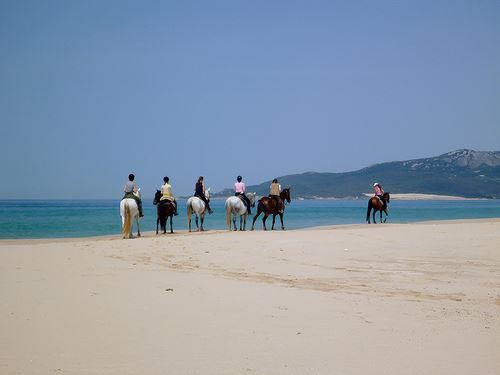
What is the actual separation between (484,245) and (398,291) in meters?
6.61

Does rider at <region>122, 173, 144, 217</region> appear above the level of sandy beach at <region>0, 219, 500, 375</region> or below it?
above

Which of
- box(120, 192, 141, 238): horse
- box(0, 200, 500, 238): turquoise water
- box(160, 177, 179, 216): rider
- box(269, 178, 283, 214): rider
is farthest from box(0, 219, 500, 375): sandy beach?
box(0, 200, 500, 238): turquoise water

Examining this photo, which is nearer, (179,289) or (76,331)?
(76,331)

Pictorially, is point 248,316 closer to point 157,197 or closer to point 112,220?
point 157,197

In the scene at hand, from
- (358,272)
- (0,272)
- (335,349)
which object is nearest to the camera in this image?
(335,349)

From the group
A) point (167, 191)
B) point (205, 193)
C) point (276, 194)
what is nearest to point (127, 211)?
point (167, 191)

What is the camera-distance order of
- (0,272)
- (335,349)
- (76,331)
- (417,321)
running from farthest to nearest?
(0,272) < (417,321) < (76,331) < (335,349)

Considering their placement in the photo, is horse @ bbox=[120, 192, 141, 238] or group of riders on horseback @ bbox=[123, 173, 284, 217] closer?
horse @ bbox=[120, 192, 141, 238]

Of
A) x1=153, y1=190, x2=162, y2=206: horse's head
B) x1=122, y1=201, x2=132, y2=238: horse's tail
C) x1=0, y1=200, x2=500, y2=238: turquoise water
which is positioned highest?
x1=153, y1=190, x2=162, y2=206: horse's head

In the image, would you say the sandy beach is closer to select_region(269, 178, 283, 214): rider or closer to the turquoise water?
select_region(269, 178, 283, 214): rider

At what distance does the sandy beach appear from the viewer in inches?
184

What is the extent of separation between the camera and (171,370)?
442 centimetres

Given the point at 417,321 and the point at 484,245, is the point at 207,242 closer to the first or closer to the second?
the point at 484,245

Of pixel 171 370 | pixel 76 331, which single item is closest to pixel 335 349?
pixel 171 370
